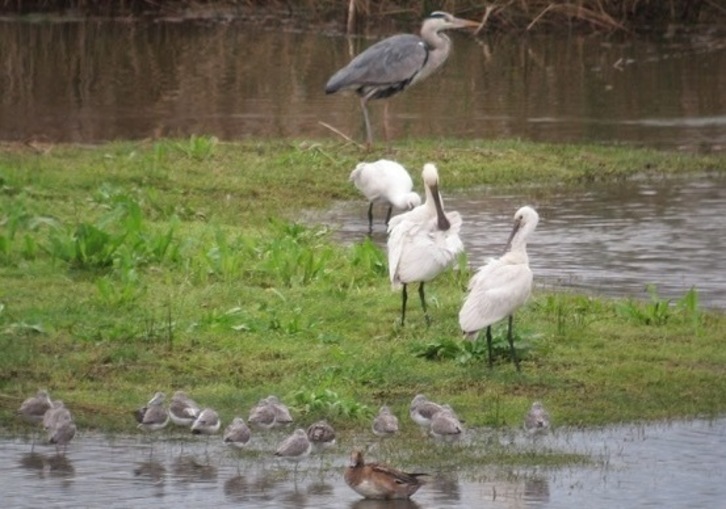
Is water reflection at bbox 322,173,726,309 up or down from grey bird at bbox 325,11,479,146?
down

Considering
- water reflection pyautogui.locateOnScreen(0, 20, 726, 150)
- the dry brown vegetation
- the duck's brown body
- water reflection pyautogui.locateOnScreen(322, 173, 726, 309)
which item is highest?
the dry brown vegetation

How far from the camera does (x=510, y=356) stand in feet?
33.2

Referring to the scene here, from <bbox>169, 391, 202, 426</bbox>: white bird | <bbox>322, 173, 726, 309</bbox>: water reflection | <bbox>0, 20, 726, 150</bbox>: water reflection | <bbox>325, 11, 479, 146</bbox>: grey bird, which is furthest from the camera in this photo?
<bbox>0, 20, 726, 150</bbox>: water reflection

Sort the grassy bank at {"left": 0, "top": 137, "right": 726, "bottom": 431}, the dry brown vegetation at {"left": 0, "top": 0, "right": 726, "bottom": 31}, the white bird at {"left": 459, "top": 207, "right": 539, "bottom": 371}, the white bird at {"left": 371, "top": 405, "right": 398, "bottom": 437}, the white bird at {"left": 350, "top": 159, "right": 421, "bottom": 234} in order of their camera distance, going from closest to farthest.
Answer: the white bird at {"left": 371, "top": 405, "right": 398, "bottom": 437} → the grassy bank at {"left": 0, "top": 137, "right": 726, "bottom": 431} → the white bird at {"left": 459, "top": 207, "right": 539, "bottom": 371} → the white bird at {"left": 350, "top": 159, "right": 421, "bottom": 234} → the dry brown vegetation at {"left": 0, "top": 0, "right": 726, "bottom": 31}

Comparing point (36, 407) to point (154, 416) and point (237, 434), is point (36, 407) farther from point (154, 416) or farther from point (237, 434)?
point (237, 434)

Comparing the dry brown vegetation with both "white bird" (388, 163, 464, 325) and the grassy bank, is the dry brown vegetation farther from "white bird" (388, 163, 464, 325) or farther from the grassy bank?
"white bird" (388, 163, 464, 325)

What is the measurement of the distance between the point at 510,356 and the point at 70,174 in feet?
21.9

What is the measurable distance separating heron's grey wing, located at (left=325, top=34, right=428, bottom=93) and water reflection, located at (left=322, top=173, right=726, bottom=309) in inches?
94.4

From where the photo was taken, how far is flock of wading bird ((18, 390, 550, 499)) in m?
8.54

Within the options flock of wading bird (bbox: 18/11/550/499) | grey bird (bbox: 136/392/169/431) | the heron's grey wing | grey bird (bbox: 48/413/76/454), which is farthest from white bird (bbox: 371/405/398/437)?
the heron's grey wing

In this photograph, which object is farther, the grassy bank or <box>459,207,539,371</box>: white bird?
<box>459,207,539,371</box>: white bird

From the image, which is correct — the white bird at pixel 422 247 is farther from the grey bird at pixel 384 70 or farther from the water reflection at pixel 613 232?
the grey bird at pixel 384 70

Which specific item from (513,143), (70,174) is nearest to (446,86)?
(513,143)

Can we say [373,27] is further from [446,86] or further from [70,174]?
[70,174]
